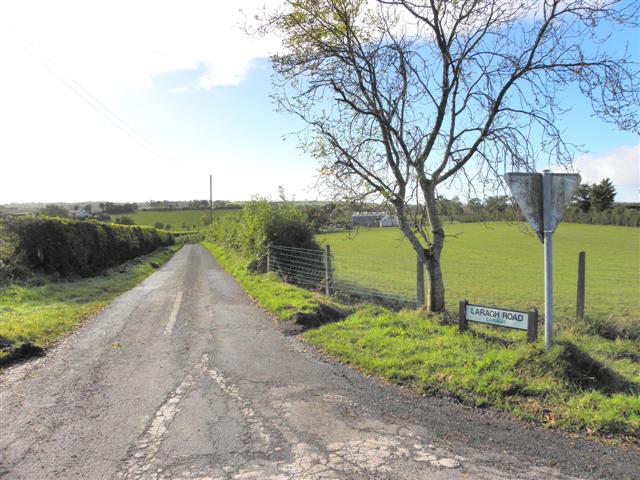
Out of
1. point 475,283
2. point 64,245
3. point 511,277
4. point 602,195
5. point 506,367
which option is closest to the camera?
point 506,367

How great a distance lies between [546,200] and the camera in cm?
537

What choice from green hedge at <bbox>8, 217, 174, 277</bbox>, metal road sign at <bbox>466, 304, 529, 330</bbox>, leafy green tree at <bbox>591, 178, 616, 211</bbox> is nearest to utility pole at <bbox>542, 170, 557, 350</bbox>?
metal road sign at <bbox>466, 304, 529, 330</bbox>

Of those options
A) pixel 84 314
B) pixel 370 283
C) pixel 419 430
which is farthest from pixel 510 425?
pixel 370 283

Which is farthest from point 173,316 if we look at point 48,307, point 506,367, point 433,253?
point 506,367

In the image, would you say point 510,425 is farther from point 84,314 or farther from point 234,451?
point 84,314

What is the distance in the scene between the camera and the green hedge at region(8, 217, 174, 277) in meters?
15.7

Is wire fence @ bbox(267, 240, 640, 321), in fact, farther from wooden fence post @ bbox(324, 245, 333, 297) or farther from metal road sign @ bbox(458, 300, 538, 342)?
metal road sign @ bbox(458, 300, 538, 342)

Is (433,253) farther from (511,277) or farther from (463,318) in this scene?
(511,277)

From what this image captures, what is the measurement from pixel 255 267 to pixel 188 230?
84.5 metres

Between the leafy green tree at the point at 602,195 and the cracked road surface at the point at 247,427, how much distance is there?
283 feet

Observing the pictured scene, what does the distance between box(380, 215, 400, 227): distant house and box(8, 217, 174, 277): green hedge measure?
13038mm

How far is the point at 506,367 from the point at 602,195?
89.7m

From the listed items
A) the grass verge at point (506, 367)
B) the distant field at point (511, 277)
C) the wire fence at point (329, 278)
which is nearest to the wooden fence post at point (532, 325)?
the grass verge at point (506, 367)

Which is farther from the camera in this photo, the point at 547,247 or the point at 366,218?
the point at 366,218
